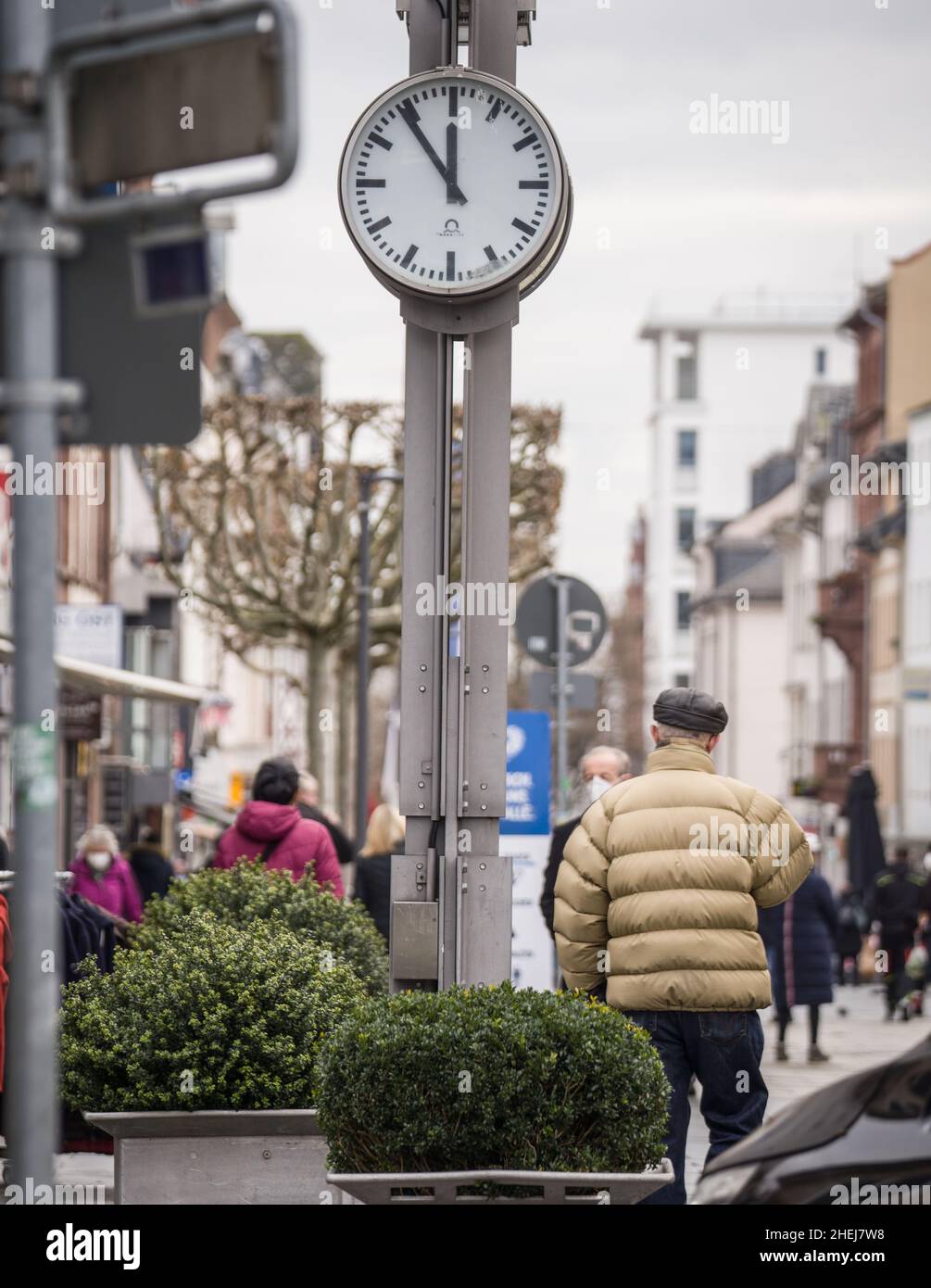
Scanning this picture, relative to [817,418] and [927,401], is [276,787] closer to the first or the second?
[927,401]

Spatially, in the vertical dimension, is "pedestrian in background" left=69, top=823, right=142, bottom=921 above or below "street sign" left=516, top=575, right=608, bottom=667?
below

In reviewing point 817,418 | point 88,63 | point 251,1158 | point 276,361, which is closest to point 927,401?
point 817,418

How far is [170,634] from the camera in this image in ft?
178

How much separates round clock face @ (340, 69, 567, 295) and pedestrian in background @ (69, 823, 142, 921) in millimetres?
9865

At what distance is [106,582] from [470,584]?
38.5m

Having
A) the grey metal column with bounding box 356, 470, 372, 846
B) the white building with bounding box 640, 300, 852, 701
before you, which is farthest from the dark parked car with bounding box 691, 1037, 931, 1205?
the white building with bounding box 640, 300, 852, 701

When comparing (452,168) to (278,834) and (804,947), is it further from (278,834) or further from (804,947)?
(804,947)

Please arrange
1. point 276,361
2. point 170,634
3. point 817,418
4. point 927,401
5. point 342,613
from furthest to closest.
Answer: point 276,361 → point 817,418 → point 927,401 → point 170,634 → point 342,613

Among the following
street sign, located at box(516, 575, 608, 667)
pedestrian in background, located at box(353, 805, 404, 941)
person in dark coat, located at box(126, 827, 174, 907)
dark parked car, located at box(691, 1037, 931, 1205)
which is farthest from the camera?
person in dark coat, located at box(126, 827, 174, 907)

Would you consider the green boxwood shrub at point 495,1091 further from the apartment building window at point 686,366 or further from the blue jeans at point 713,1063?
the apartment building window at point 686,366

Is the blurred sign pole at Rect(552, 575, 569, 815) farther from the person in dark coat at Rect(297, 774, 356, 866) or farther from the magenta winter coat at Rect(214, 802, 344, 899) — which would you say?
the magenta winter coat at Rect(214, 802, 344, 899)

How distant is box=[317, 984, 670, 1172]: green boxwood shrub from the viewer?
6195 millimetres

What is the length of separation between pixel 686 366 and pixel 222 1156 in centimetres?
13695

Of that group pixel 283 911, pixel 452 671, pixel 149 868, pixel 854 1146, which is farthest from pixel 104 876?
pixel 854 1146
